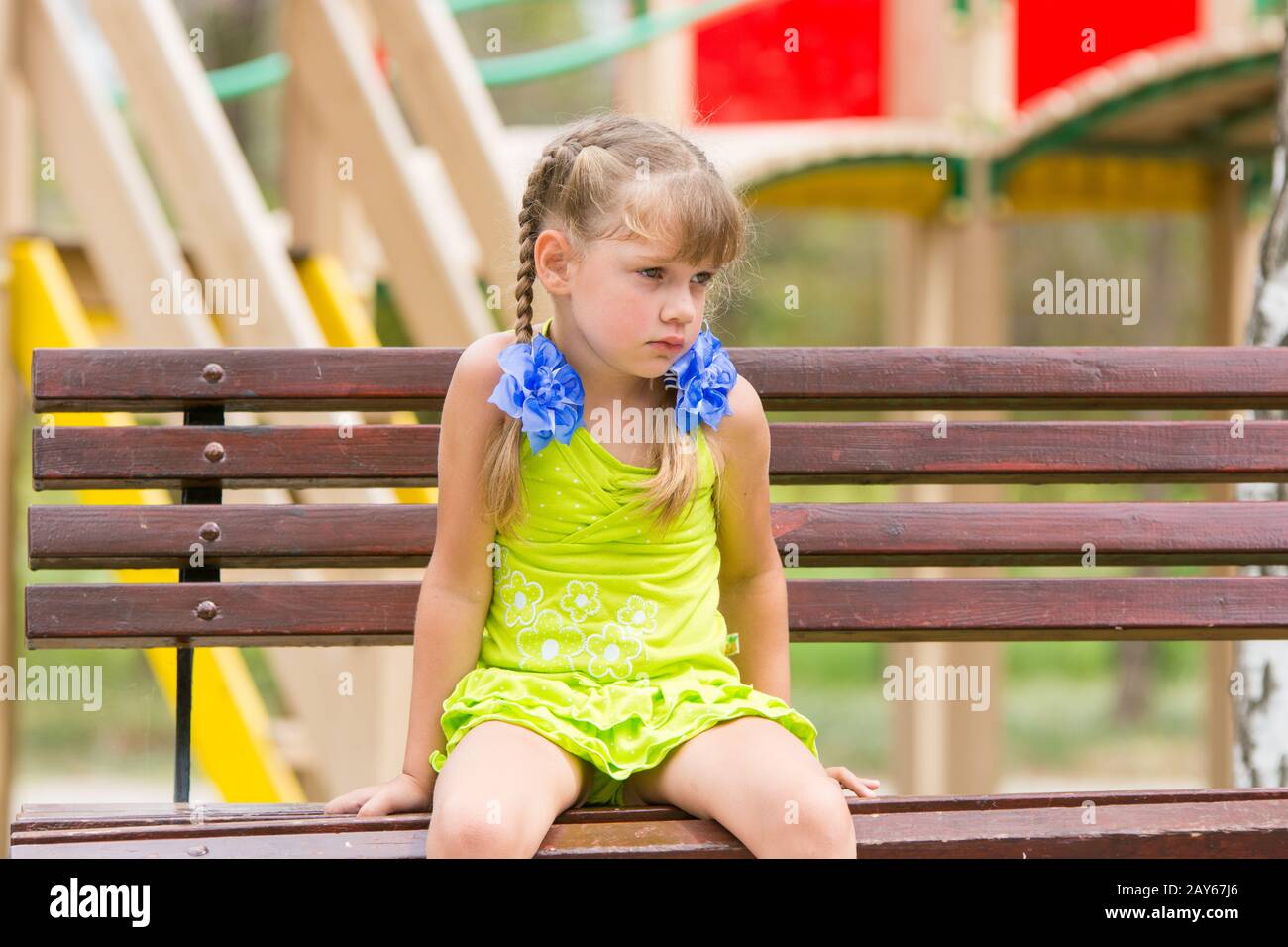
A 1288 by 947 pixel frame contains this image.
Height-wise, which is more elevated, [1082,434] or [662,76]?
[662,76]

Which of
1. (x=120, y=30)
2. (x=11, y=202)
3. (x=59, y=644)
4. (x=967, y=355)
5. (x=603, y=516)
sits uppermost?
(x=120, y=30)

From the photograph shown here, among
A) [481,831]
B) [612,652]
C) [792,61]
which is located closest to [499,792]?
[481,831]

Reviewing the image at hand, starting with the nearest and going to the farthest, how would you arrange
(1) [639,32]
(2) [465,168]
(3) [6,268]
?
1. (3) [6,268]
2. (2) [465,168]
3. (1) [639,32]

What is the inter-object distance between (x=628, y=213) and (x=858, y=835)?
879 millimetres

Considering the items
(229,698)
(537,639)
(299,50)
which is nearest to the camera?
(537,639)

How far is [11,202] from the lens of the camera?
4320 mm

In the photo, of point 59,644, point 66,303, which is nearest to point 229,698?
point 66,303

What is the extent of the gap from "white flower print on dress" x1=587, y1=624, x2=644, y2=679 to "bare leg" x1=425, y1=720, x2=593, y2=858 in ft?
0.51

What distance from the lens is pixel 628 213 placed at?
239cm

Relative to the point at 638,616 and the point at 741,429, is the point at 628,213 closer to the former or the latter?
the point at 741,429

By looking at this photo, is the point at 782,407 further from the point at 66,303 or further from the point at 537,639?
the point at 66,303

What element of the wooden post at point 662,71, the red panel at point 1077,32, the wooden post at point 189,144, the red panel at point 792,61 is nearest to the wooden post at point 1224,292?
the red panel at point 1077,32

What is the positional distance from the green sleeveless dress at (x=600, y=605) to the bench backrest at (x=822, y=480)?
1.30ft
